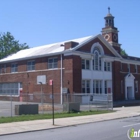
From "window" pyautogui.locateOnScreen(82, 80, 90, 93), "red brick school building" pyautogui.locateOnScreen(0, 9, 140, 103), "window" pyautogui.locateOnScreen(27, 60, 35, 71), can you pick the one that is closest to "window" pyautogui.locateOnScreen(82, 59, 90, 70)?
"red brick school building" pyautogui.locateOnScreen(0, 9, 140, 103)

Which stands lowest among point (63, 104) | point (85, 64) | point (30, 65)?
point (63, 104)

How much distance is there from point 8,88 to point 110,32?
2348 cm

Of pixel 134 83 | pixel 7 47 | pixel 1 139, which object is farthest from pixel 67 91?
pixel 7 47

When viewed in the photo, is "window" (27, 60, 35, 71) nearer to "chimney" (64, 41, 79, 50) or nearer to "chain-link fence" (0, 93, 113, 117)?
"chain-link fence" (0, 93, 113, 117)

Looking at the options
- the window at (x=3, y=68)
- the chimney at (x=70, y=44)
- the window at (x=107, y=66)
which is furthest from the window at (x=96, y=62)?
the window at (x=3, y=68)

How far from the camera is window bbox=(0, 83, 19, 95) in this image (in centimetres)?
4638

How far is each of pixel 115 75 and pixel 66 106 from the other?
21706mm

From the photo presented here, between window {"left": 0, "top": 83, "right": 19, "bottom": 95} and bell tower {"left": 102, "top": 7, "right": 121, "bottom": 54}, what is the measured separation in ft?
70.8

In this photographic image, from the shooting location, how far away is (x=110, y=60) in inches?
1729

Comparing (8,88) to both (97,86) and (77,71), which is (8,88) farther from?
(97,86)

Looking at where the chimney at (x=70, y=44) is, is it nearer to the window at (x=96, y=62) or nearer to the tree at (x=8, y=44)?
the window at (x=96, y=62)

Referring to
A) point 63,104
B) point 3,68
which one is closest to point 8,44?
point 3,68

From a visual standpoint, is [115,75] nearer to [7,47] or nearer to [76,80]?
[76,80]

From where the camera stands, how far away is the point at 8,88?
158ft
